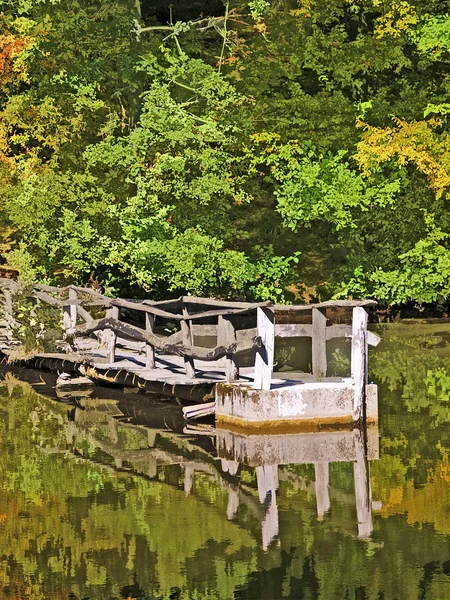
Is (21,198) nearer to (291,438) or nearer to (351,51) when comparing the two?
(351,51)

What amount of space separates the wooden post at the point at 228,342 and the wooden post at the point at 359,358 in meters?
1.91

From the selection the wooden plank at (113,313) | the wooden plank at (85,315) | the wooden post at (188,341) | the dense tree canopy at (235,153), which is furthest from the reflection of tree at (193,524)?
the dense tree canopy at (235,153)

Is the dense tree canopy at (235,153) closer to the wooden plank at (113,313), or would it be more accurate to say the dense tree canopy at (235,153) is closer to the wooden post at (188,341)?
the wooden plank at (113,313)

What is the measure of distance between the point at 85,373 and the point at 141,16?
16.6 metres

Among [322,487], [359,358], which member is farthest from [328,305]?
[322,487]

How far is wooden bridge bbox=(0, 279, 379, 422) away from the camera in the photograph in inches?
854

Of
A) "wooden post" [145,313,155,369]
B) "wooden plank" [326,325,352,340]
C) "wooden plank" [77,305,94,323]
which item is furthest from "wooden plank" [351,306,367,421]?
"wooden plank" [77,305,94,323]

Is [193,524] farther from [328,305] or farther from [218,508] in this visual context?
[328,305]

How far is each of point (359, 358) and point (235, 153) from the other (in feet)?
57.4

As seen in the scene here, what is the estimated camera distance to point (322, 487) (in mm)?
17766

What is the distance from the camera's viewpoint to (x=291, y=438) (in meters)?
21.1

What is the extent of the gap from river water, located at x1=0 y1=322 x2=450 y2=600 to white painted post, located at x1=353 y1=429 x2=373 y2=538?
25 millimetres

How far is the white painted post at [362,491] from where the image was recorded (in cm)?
1565

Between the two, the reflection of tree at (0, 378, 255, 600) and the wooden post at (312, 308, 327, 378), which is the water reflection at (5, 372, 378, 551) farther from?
the wooden post at (312, 308, 327, 378)
